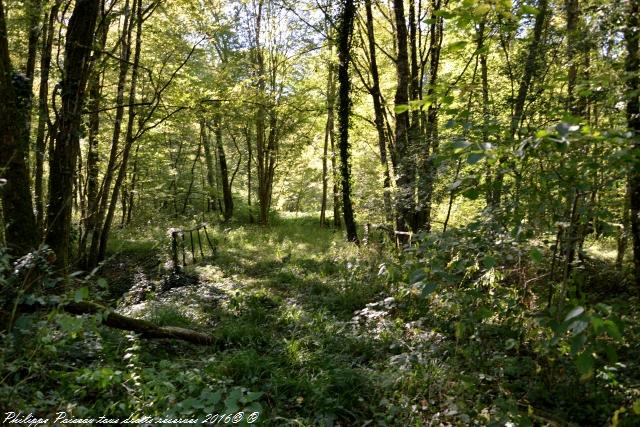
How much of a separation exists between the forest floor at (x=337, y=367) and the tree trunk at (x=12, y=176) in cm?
117

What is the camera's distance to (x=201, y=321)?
654cm

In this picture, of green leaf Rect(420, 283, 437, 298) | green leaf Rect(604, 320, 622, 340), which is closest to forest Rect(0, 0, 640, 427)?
green leaf Rect(604, 320, 622, 340)

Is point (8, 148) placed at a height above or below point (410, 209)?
above

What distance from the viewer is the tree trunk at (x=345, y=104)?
12.1m

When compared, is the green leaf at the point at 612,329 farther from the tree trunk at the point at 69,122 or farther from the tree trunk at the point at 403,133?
the tree trunk at the point at 403,133

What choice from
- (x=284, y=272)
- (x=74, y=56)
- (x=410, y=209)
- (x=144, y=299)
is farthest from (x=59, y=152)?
(x=410, y=209)

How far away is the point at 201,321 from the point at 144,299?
3126 mm

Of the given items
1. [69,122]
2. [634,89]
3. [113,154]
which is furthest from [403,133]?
[113,154]

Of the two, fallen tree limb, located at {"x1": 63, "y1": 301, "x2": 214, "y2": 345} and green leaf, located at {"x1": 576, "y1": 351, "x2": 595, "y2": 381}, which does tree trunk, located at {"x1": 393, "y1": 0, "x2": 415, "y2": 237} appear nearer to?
fallen tree limb, located at {"x1": 63, "y1": 301, "x2": 214, "y2": 345}

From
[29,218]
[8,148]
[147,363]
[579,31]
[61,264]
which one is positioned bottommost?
[147,363]

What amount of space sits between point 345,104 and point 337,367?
978 cm

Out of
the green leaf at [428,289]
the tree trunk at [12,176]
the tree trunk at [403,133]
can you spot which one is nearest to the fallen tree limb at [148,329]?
the tree trunk at [12,176]

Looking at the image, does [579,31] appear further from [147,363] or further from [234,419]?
[147,363]

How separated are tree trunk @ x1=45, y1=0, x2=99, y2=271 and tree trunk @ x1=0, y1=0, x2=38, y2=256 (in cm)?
121
